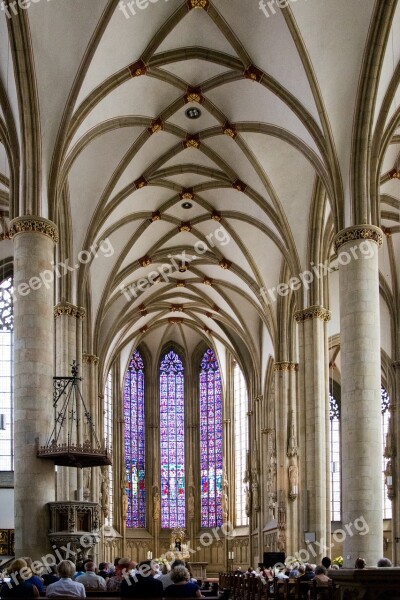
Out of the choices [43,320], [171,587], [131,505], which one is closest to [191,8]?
[43,320]

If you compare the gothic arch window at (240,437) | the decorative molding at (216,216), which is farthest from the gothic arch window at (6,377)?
the gothic arch window at (240,437)

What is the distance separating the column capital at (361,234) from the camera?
73.6 ft

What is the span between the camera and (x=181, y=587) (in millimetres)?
11688

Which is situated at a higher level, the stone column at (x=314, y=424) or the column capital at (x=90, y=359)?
the column capital at (x=90, y=359)

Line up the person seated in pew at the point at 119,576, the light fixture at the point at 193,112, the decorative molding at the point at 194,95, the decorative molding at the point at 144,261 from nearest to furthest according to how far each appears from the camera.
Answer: the person seated in pew at the point at 119,576 → the decorative molding at the point at 194,95 → the light fixture at the point at 193,112 → the decorative molding at the point at 144,261

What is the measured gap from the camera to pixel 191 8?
23531 millimetres

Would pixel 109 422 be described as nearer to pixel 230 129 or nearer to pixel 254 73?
pixel 230 129

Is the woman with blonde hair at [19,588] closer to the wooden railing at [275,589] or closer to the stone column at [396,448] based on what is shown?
the wooden railing at [275,589]

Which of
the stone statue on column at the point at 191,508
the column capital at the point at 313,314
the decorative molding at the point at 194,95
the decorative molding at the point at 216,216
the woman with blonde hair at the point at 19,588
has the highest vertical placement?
the decorative molding at the point at 194,95

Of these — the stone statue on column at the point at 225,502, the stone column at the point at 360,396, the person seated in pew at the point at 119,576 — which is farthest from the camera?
the stone statue on column at the point at 225,502

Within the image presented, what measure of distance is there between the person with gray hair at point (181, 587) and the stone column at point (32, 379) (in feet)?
28.1

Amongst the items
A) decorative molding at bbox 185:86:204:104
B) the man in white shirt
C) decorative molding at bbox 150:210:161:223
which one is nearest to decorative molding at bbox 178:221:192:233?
decorative molding at bbox 150:210:161:223

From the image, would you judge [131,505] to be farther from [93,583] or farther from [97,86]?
[93,583]

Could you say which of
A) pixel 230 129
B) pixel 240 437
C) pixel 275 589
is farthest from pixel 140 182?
pixel 240 437
